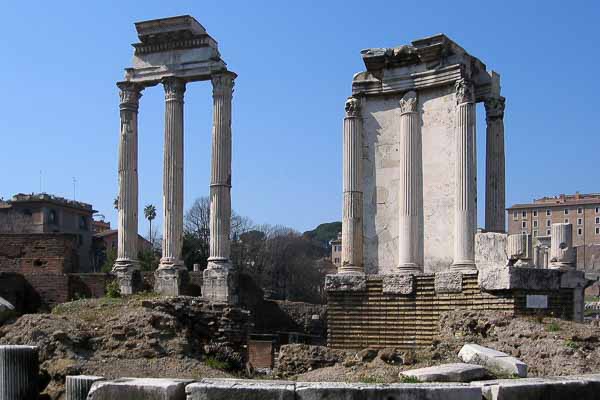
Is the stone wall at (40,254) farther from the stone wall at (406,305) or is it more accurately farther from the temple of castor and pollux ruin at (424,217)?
the stone wall at (406,305)

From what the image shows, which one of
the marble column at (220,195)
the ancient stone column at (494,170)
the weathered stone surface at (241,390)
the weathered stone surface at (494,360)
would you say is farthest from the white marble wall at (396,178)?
the marble column at (220,195)

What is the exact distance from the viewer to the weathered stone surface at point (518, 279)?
12812 mm

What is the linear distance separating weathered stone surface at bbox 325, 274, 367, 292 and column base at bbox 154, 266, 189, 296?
51.5ft

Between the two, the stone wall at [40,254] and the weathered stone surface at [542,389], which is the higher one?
the stone wall at [40,254]

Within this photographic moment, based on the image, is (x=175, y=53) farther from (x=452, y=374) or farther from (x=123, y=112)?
(x=452, y=374)

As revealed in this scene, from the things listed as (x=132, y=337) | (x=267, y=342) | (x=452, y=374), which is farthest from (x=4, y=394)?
(x=267, y=342)

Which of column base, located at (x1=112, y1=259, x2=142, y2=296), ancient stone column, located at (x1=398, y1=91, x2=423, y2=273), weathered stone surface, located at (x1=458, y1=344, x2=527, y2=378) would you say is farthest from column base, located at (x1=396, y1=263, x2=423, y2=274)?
column base, located at (x1=112, y1=259, x2=142, y2=296)

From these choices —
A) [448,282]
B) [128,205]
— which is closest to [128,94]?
[128,205]

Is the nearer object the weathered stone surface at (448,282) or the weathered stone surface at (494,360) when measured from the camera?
the weathered stone surface at (494,360)

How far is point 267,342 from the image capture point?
27.8 m

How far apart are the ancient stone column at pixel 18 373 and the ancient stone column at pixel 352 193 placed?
291 inches

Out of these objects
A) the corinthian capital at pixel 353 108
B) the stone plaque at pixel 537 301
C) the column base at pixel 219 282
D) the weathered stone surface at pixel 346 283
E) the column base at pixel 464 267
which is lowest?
the column base at pixel 219 282

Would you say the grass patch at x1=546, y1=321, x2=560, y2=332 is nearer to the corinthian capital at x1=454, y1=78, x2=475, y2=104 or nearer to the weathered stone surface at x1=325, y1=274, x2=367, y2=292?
the weathered stone surface at x1=325, y1=274, x2=367, y2=292

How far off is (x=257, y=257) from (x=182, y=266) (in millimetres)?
31607
